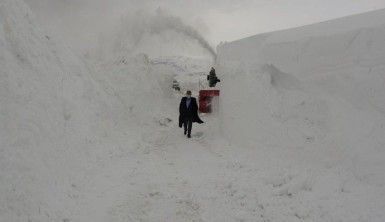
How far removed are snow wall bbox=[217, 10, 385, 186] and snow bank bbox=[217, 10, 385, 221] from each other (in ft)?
0.07

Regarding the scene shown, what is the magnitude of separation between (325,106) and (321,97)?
42cm

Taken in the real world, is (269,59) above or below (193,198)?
above

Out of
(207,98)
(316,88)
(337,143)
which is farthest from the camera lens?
(207,98)

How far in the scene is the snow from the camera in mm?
6945

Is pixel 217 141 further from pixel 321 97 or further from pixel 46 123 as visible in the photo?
pixel 46 123

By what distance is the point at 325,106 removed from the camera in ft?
36.5

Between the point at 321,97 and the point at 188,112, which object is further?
the point at 188,112

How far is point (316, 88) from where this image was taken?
11945mm

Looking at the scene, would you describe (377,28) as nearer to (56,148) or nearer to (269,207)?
(269,207)

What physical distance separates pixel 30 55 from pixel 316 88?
28.2ft

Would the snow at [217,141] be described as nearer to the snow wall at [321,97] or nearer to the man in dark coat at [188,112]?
the snow wall at [321,97]

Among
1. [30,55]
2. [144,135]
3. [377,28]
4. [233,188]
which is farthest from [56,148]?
[377,28]

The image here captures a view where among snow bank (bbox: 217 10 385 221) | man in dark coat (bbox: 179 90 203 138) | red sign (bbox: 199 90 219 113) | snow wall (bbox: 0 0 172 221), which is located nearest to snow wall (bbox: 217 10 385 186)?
snow bank (bbox: 217 10 385 221)

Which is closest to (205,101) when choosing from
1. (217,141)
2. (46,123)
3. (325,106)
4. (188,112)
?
(188,112)
